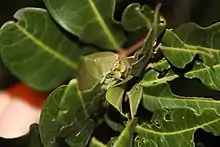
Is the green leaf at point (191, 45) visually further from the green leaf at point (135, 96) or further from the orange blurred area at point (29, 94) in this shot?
the orange blurred area at point (29, 94)

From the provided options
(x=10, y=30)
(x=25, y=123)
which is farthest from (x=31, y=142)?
(x=10, y=30)

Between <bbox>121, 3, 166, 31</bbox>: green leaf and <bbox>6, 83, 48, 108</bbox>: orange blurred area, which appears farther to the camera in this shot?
<bbox>6, 83, 48, 108</bbox>: orange blurred area

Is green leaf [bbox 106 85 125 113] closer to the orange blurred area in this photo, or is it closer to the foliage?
the foliage

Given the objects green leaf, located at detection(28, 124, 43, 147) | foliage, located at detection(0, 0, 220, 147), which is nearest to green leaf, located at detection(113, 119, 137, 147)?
foliage, located at detection(0, 0, 220, 147)

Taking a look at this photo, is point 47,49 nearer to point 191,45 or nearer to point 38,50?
point 38,50

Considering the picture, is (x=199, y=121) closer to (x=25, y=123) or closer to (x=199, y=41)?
(x=199, y=41)

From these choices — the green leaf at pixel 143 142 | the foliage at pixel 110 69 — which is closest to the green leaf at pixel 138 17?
the foliage at pixel 110 69
